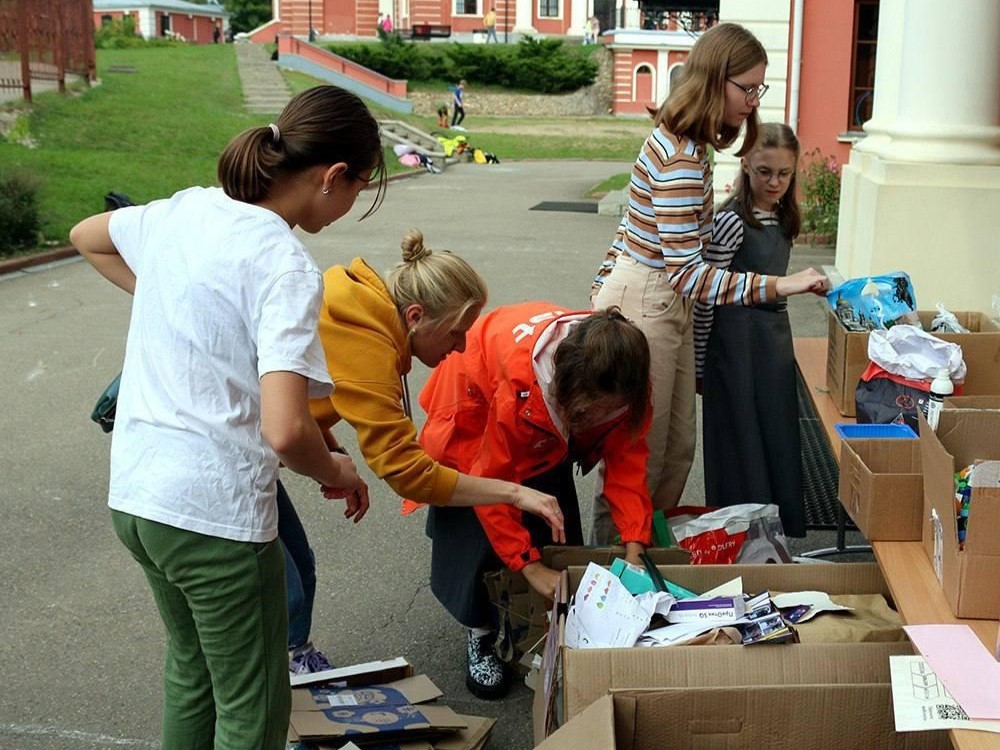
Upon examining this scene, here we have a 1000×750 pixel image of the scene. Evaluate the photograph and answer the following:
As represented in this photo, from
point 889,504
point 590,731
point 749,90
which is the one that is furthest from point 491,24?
point 590,731

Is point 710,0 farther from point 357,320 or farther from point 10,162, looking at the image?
point 357,320

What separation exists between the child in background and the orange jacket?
0.82 metres

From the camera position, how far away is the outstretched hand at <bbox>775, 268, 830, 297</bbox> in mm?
3449

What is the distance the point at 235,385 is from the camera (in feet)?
7.10

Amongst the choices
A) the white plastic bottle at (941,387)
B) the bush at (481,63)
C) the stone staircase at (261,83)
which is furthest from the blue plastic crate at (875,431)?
the bush at (481,63)

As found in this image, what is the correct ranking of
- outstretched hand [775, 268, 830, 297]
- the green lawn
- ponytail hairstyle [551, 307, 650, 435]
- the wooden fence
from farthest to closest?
1. the wooden fence
2. the green lawn
3. outstretched hand [775, 268, 830, 297]
4. ponytail hairstyle [551, 307, 650, 435]

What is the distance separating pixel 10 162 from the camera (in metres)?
17.2

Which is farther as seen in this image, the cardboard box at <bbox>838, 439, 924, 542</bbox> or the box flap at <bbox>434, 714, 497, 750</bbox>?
the box flap at <bbox>434, 714, 497, 750</bbox>

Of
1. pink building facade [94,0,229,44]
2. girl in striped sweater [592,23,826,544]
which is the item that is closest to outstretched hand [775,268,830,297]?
girl in striped sweater [592,23,826,544]

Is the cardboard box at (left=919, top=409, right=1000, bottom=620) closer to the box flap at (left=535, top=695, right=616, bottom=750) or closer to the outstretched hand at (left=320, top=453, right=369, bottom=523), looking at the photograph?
the box flap at (left=535, top=695, right=616, bottom=750)

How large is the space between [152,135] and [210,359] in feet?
77.0

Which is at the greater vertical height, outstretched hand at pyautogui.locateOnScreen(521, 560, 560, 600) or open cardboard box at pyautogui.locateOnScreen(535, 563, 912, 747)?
open cardboard box at pyautogui.locateOnScreen(535, 563, 912, 747)

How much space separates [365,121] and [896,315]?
78.8 inches

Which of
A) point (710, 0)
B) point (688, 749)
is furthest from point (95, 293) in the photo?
point (710, 0)
